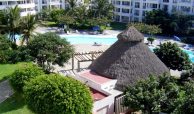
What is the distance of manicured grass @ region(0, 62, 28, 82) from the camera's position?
30.0 meters

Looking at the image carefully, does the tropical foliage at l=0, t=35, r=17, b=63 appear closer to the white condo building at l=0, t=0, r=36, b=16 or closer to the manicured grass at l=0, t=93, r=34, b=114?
the manicured grass at l=0, t=93, r=34, b=114

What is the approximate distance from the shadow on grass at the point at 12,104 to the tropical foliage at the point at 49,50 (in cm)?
504

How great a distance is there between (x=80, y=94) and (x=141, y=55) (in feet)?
35.9

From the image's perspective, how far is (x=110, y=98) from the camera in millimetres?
24562

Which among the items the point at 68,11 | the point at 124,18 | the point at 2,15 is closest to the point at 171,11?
the point at 124,18

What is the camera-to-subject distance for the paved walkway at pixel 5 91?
25759mm

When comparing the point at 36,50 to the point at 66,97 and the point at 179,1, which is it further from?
the point at 179,1

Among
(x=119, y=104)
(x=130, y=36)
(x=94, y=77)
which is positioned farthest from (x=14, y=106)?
(x=130, y=36)

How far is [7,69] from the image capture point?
32.3 meters

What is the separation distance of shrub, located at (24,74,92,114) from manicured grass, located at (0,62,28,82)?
9.75 meters

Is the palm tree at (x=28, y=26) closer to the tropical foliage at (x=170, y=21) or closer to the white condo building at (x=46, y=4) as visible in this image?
the tropical foliage at (x=170, y=21)

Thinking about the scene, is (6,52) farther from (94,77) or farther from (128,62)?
(128,62)

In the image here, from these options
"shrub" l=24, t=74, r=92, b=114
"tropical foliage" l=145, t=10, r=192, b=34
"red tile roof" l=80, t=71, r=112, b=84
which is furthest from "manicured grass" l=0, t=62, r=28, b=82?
"tropical foliage" l=145, t=10, r=192, b=34

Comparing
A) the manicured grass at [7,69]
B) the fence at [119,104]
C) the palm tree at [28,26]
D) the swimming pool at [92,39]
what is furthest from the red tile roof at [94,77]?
the swimming pool at [92,39]
